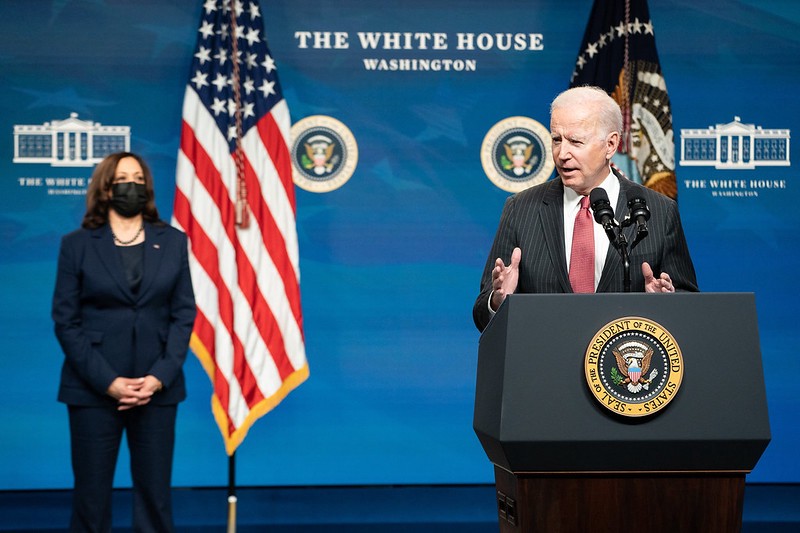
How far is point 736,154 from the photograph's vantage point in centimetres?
545

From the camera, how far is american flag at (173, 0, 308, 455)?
4.74 meters

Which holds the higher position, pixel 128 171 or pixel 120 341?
pixel 128 171

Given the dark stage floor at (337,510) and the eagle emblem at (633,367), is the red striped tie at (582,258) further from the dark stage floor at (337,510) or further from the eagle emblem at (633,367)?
the dark stage floor at (337,510)

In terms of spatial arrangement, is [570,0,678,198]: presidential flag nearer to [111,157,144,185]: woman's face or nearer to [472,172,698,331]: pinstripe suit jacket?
[111,157,144,185]: woman's face

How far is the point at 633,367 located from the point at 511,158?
384cm

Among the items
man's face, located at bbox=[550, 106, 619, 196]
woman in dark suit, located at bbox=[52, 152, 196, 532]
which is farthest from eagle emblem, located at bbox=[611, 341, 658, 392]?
woman in dark suit, located at bbox=[52, 152, 196, 532]

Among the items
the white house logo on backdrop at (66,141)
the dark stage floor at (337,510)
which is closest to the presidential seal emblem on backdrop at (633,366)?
the dark stage floor at (337,510)

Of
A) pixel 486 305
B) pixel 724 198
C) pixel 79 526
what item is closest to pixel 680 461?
pixel 486 305

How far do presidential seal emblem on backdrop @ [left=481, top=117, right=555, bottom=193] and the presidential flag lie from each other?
54cm

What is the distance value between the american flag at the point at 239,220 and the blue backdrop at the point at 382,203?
18.2 inches

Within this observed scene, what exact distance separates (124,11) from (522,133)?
2.33 m

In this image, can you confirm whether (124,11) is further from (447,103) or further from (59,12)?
(447,103)

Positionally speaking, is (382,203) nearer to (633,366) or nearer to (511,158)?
(511,158)

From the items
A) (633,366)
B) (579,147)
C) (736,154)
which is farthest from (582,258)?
(736,154)
